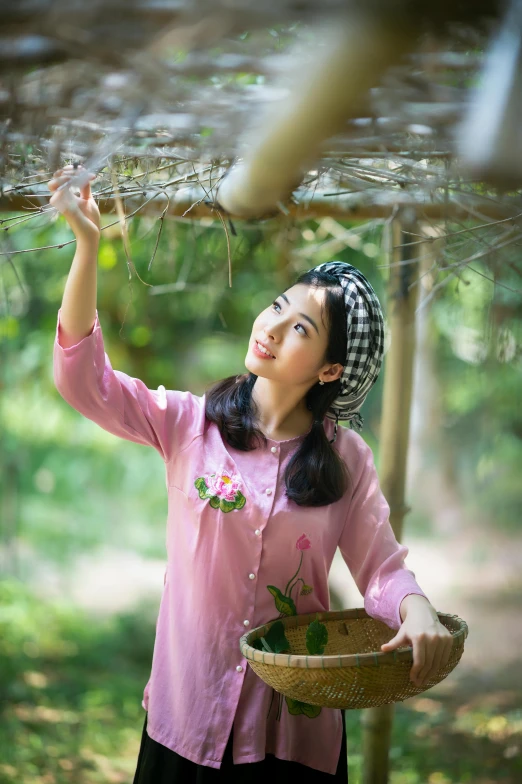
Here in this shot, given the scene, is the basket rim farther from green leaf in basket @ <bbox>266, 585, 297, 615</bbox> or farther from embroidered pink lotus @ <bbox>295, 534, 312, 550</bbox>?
embroidered pink lotus @ <bbox>295, 534, 312, 550</bbox>

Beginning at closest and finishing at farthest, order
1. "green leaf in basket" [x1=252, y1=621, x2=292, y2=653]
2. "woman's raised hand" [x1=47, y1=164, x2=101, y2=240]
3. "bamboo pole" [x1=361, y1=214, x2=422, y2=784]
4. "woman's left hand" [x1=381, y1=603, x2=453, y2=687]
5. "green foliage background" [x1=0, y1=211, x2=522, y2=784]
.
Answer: "woman's raised hand" [x1=47, y1=164, x2=101, y2=240] < "woman's left hand" [x1=381, y1=603, x2=453, y2=687] < "green leaf in basket" [x1=252, y1=621, x2=292, y2=653] < "bamboo pole" [x1=361, y1=214, x2=422, y2=784] < "green foliage background" [x1=0, y1=211, x2=522, y2=784]

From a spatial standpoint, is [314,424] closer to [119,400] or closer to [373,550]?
[373,550]

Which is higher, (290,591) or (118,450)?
(118,450)

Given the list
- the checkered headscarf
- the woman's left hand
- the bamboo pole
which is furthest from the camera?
the bamboo pole

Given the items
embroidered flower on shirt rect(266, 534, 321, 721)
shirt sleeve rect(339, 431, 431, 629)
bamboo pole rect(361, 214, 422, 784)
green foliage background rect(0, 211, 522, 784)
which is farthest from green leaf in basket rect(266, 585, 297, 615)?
green foliage background rect(0, 211, 522, 784)

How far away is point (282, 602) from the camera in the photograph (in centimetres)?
160

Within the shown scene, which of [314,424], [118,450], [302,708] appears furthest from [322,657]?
[118,450]

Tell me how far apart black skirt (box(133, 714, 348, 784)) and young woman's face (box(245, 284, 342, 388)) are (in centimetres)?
72

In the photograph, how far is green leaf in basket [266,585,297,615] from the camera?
1.59m

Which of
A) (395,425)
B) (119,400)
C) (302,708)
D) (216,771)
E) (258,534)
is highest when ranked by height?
(395,425)

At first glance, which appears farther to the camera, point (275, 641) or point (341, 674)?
point (275, 641)

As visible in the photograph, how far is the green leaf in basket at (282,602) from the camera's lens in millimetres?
1591

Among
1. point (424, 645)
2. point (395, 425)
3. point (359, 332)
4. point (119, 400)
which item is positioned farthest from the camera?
point (395, 425)

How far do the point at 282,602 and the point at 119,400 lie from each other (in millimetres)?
507
